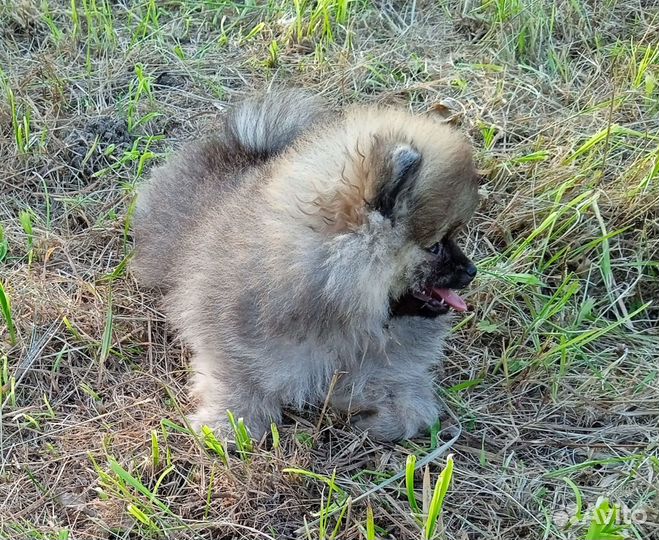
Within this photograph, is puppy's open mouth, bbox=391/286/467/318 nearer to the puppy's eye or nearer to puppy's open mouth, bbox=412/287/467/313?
puppy's open mouth, bbox=412/287/467/313

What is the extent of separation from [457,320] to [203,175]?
1.14 meters

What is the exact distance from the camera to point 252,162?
2.90 m

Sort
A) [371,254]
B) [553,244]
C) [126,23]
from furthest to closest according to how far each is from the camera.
Result: [126,23] < [553,244] < [371,254]

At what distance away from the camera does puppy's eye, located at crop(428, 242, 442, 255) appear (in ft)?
7.28

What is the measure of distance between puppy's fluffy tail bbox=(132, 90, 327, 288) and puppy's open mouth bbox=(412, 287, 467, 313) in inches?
33.6

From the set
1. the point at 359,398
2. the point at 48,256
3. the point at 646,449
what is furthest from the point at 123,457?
the point at 646,449

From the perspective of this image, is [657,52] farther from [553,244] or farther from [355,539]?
[355,539]

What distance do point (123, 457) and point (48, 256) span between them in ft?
3.42

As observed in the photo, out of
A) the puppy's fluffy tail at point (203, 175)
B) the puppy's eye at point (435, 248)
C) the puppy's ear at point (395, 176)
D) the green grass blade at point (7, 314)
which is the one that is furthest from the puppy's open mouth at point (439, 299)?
the green grass blade at point (7, 314)

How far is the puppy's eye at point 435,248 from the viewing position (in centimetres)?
222

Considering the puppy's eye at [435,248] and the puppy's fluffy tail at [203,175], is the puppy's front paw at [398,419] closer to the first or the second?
the puppy's eye at [435,248]

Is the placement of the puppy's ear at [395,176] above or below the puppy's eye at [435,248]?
above

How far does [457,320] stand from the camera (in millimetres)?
2924

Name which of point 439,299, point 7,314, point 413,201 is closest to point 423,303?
point 439,299
